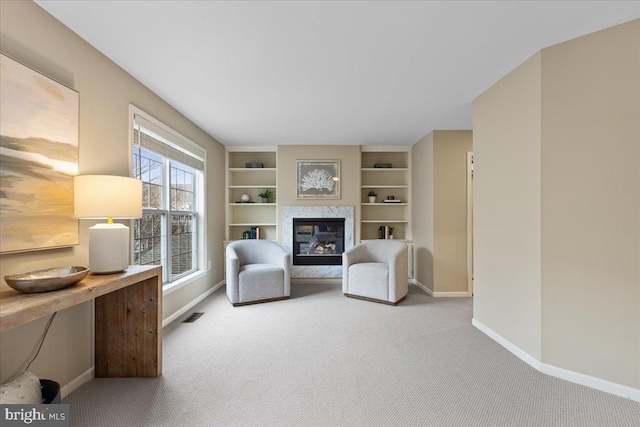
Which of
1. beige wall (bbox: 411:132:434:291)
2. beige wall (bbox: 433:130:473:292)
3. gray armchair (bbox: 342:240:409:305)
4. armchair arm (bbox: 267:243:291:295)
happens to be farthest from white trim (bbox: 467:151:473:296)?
armchair arm (bbox: 267:243:291:295)

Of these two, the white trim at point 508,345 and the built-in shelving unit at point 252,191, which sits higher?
the built-in shelving unit at point 252,191

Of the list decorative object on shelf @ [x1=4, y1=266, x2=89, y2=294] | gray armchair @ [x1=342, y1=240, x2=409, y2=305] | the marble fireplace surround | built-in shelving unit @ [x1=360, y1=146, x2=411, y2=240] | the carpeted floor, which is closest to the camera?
decorative object on shelf @ [x1=4, y1=266, x2=89, y2=294]

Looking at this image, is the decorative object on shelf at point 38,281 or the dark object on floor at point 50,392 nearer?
the decorative object on shelf at point 38,281

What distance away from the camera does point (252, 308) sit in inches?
146

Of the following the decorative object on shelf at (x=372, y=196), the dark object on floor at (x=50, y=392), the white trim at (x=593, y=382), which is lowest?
the white trim at (x=593, y=382)

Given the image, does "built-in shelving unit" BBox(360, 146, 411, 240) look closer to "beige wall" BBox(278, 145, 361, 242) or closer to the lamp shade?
"beige wall" BBox(278, 145, 361, 242)

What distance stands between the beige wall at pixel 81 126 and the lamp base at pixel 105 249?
0.68ft

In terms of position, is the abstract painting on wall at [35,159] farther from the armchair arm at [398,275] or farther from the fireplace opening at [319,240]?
the fireplace opening at [319,240]

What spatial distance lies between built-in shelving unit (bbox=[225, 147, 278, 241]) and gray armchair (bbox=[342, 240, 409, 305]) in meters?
1.76

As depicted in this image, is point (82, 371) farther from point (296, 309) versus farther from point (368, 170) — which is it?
point (368, 170)

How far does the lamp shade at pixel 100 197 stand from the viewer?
1.81 meters

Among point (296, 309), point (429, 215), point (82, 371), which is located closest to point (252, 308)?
point (296, 309)

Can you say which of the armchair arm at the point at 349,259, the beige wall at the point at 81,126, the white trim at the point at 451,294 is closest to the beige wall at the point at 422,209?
the white trim at the point at 451,294

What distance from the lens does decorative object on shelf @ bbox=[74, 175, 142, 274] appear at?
1818mm
